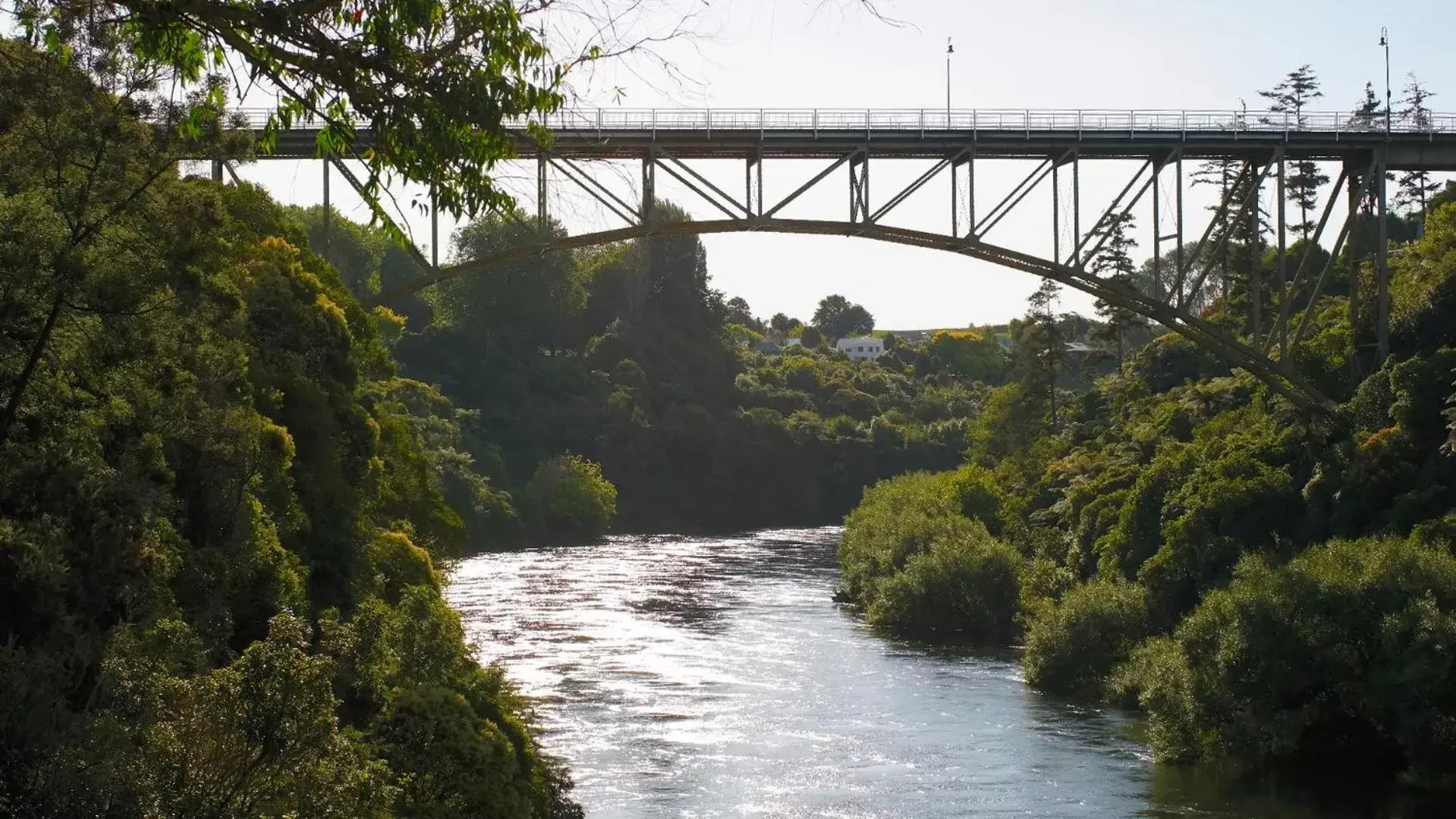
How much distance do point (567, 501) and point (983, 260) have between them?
194ft

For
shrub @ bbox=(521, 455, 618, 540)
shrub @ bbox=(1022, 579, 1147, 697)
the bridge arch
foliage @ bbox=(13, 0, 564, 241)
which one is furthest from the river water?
shrub @ bbox=(521, 455, 618, 540)

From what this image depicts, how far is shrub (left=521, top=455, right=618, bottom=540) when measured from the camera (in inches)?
4072

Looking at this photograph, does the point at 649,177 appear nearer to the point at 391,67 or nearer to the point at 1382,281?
the point at 1382,281

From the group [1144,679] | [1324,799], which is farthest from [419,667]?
[1144,679]

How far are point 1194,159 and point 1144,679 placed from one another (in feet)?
57.0

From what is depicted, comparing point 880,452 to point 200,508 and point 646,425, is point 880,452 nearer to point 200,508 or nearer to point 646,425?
point 646,425

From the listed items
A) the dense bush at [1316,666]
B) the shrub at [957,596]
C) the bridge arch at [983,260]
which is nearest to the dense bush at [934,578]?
the shrub at [957,596]

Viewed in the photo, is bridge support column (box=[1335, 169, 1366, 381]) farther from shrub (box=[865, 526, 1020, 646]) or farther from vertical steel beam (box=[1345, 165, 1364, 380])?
shrub (box=[865, 526, 1020, 646])

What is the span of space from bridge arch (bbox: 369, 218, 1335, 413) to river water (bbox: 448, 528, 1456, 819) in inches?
460

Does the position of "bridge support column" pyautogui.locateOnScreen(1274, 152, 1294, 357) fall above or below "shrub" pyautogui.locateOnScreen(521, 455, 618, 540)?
above

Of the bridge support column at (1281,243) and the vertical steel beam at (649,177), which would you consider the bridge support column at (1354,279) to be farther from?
the vertical steel beam at (649,177)

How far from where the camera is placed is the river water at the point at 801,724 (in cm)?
3619

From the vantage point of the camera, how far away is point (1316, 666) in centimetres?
3969

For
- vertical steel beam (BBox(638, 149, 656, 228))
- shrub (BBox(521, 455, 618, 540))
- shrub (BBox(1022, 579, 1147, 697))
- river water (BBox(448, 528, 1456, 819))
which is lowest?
river water (BBox(448, 528, 1456, 819))
